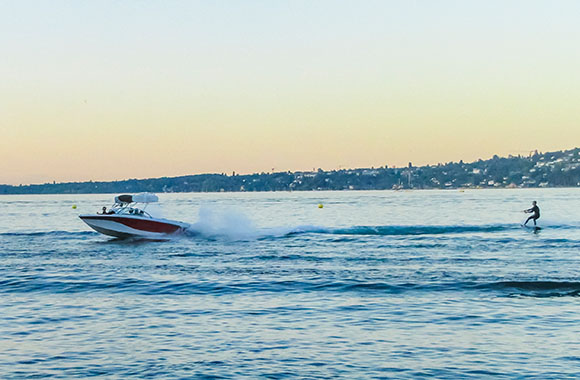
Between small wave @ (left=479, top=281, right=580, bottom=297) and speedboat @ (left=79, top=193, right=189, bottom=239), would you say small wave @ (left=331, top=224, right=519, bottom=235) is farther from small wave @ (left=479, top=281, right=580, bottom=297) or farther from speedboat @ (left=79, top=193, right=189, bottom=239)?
small wave @ (left=479, top=281, right=580, bottom=297)

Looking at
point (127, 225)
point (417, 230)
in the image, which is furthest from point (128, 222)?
point (417, 230)

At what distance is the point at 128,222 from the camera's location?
4600 cm

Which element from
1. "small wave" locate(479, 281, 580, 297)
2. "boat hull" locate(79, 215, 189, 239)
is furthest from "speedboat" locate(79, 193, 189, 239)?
"small wave" locate(479, 281, 580, 297)

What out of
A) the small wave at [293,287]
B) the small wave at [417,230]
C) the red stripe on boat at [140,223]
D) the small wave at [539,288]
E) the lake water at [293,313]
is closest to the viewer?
the lake water at [293,313]

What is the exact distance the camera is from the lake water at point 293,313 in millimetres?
14180

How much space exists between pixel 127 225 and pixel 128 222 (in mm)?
232

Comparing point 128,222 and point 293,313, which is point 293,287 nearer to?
point 293,313

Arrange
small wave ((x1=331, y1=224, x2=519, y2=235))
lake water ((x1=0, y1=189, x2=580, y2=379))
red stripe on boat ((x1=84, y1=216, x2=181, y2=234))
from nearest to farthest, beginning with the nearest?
lake water ((x1=0, y1=189, x2=580, y2=379)) < red stripe on boat ((x1=84, y1=216, x2=181, y2=234)) < small wave ((x1=331, y1=224, x2=519, y2=235))

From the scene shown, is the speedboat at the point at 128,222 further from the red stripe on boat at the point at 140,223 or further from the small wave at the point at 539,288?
the small wave at the point at 539,288

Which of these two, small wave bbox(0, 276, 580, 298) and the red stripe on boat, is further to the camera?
the red stripe on boat

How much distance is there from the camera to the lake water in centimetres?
1418

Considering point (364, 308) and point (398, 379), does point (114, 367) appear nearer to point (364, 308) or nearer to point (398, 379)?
point (398, 379)

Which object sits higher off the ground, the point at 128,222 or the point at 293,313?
the point at 128,222

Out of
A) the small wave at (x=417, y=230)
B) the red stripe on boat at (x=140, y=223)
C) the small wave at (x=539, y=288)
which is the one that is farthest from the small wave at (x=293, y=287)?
the small wave at (x=417, y=230)
